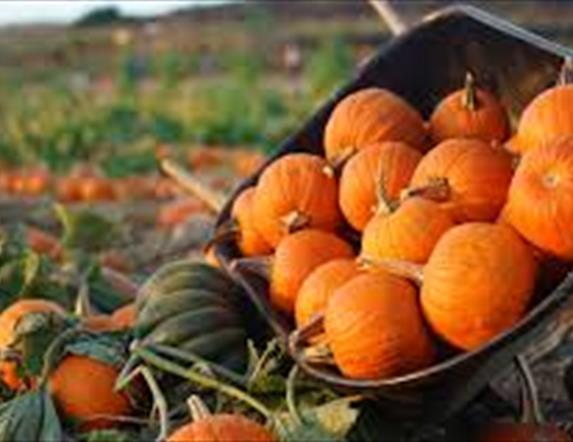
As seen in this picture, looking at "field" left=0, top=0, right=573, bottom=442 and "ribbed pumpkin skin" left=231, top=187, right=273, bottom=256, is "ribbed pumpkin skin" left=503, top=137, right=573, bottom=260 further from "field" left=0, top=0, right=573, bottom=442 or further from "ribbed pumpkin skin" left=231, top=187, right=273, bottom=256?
"ribbed pumpkin skin" left=231, top=187, right=273, bottom=256

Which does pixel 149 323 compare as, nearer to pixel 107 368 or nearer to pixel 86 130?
pixel 107 368

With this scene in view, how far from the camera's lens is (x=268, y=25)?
37.0m

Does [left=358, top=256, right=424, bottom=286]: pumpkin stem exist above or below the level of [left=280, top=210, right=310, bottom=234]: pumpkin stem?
below

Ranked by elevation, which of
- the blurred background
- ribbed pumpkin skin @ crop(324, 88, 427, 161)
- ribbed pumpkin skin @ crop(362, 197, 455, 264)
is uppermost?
ribbed pumpkin skin @ crop(324, 88, 427, 161)

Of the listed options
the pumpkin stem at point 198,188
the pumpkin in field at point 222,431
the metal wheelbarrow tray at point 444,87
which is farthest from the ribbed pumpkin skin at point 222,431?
the pumpkin stem at point 198,188

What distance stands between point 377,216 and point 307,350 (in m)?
0.30

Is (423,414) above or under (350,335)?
under

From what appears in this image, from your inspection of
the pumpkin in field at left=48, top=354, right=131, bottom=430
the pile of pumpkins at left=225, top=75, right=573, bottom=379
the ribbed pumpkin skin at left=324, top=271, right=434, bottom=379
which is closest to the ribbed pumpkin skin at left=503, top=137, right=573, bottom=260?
the pile of pumpkins at left=225, top=75, right=573, bottom=379

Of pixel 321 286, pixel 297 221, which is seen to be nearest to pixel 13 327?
pixel 297 221

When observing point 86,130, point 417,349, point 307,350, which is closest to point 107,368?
Result: point 307,350

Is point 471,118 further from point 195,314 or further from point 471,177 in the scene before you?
point 195,314

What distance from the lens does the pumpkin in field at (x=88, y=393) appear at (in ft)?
10.7

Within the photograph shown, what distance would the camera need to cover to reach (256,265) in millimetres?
3334

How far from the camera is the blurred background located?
56.1 ft
